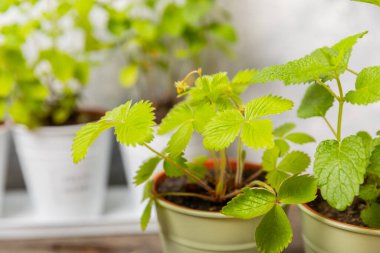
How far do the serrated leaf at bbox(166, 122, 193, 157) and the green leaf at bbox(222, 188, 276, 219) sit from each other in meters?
0.10

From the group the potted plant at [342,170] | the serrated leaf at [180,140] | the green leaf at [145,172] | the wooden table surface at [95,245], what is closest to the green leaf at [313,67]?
the potted plant at [342,170]

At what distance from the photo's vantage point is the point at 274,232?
1.94 ft

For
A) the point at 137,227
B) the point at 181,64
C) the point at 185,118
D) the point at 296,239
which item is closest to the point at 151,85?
the point at 181,64

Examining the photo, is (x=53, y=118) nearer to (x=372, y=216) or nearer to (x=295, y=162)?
(x=295, y=162)

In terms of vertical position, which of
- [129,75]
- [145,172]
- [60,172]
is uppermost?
[129,75]

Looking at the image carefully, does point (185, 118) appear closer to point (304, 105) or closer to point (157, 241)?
point (304, 105)

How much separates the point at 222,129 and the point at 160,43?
2.34 ft

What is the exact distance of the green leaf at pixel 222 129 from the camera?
58 cm

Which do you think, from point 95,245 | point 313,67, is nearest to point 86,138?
point 313,67

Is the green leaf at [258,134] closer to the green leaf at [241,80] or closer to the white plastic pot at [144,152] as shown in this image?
the green leaf at [241,80]

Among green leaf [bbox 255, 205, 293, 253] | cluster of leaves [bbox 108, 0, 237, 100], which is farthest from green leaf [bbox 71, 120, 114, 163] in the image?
cluster of leaves [bbox 108, 0, 237, 100]

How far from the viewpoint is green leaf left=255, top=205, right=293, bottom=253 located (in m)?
0.58

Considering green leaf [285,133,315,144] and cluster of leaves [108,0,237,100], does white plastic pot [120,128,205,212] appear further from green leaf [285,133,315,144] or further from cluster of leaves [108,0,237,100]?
green leaf [285,133,315,144]

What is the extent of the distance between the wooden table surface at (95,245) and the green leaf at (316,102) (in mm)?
364
